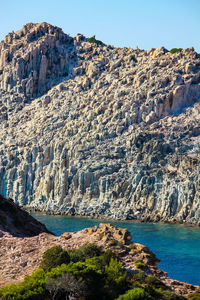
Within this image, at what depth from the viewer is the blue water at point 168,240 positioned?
56.1 metres

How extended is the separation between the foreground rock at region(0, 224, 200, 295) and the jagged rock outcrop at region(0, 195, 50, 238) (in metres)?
6.62

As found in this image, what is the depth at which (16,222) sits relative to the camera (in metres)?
46.2

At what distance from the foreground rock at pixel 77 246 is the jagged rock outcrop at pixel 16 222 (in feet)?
21.7

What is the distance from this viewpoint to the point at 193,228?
8788 centimetres

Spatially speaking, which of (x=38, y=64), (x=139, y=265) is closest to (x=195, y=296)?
(x=139, y=265)

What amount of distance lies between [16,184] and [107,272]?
101 m

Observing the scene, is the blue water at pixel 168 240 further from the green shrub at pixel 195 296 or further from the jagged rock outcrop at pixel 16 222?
the green shrub at pixel 195 296

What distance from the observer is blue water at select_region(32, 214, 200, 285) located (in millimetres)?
56094

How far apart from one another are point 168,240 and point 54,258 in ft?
164

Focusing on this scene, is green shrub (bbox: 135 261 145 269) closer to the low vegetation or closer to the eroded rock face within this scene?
the low vegetation

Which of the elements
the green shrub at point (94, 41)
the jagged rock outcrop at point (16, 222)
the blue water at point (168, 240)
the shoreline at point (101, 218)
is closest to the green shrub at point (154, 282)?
the jagged rock outcrop at point (16, 222)

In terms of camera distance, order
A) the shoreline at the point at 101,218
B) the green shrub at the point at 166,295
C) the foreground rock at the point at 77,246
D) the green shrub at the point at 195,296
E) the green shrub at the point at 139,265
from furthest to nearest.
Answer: the shoreline at the point at 101,218
the foreground rock at the point at 77,246
the green shrub at the point at 139,265
the green shrub at the point at 195,296
the green shrub at the point at 166,295

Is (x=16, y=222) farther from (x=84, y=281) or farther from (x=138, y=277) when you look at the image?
(x=84, y=281)

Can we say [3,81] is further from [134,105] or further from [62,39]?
[134,105]
